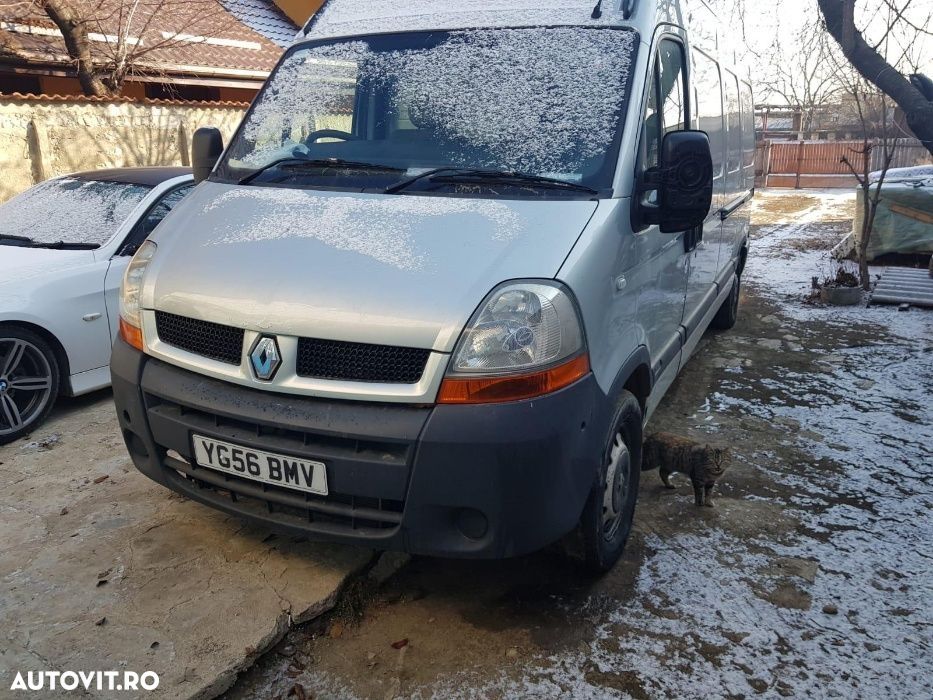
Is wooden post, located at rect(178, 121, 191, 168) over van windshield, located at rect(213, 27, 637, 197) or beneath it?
over

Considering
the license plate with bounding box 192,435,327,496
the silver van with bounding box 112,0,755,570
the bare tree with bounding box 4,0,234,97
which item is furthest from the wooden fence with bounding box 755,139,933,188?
the license plate with bounding box 192,435,327,496

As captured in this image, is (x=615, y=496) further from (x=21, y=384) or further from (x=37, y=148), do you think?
(x=37, y=148)

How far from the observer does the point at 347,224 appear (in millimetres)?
2746

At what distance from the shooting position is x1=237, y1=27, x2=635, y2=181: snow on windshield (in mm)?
2936

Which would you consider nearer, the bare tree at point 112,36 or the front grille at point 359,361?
the front grille at point 359,361

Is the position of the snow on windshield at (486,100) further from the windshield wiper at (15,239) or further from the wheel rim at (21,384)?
the windshield wiper at (15,239)

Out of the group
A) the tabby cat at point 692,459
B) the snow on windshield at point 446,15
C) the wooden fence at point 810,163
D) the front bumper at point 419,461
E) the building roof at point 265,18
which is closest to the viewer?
the front bumper at point 419,461

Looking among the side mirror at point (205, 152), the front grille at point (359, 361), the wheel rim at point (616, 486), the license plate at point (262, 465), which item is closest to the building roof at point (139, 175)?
the side mirror at point (205, 152)

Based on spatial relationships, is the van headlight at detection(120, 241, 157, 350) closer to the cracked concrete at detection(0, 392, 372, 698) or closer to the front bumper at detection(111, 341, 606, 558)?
the front bumper at detection(111, 341, 606, 558)

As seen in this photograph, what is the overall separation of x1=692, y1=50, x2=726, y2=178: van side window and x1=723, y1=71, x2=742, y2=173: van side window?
1.09 ft

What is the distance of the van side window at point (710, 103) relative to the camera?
160 inches

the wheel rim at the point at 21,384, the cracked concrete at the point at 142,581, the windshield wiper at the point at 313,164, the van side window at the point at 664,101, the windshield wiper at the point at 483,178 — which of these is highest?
the van side window at the point at 664,101

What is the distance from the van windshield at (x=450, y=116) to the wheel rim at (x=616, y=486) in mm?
1003

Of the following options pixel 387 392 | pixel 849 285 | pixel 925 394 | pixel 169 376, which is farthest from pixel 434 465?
pixel 849 285
